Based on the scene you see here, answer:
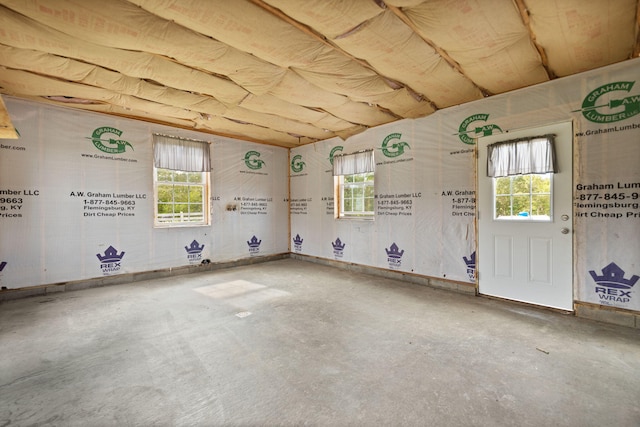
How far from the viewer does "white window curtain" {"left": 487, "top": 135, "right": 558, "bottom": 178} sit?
335 cm

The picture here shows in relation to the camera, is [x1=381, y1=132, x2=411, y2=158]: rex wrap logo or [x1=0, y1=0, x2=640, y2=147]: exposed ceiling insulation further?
[x1=381, y1=132, x2=411, y2=158]: rex wrap logo

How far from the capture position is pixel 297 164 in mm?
6859

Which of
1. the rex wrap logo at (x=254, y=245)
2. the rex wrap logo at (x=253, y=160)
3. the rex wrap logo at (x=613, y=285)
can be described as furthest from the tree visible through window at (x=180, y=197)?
the rex wrap logo at (x=613, y=285)

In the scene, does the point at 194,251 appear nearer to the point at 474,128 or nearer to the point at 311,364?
the point at 311,364

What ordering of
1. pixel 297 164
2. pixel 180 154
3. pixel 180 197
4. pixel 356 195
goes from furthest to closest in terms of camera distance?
pixel 297 164 → pixel 356 195 → pixel 180 197 → pixel 180 154

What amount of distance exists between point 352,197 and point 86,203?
4.52 meters

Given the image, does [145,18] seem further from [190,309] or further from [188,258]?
[188,258]

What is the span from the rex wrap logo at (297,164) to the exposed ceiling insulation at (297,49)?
A: 2.62m

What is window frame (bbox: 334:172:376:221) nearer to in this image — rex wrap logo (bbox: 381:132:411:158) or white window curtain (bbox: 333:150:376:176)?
white window curtain (bbox: 333:150:376:176)

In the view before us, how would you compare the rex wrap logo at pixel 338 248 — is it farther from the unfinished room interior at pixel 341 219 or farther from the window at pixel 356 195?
the window at pixel 356 195

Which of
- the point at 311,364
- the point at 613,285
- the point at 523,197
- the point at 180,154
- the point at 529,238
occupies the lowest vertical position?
the point at 311,364

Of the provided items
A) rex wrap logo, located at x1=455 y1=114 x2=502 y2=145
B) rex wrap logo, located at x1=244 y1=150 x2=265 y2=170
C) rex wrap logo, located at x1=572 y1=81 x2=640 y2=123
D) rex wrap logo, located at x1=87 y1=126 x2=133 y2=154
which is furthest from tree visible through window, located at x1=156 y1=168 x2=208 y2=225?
rex wrap logo, located at x1=572 y1=81 x2=640 y2=123

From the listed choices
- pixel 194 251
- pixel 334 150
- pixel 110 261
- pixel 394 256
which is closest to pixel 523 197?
pixel 394 256

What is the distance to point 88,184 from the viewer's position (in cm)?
440
